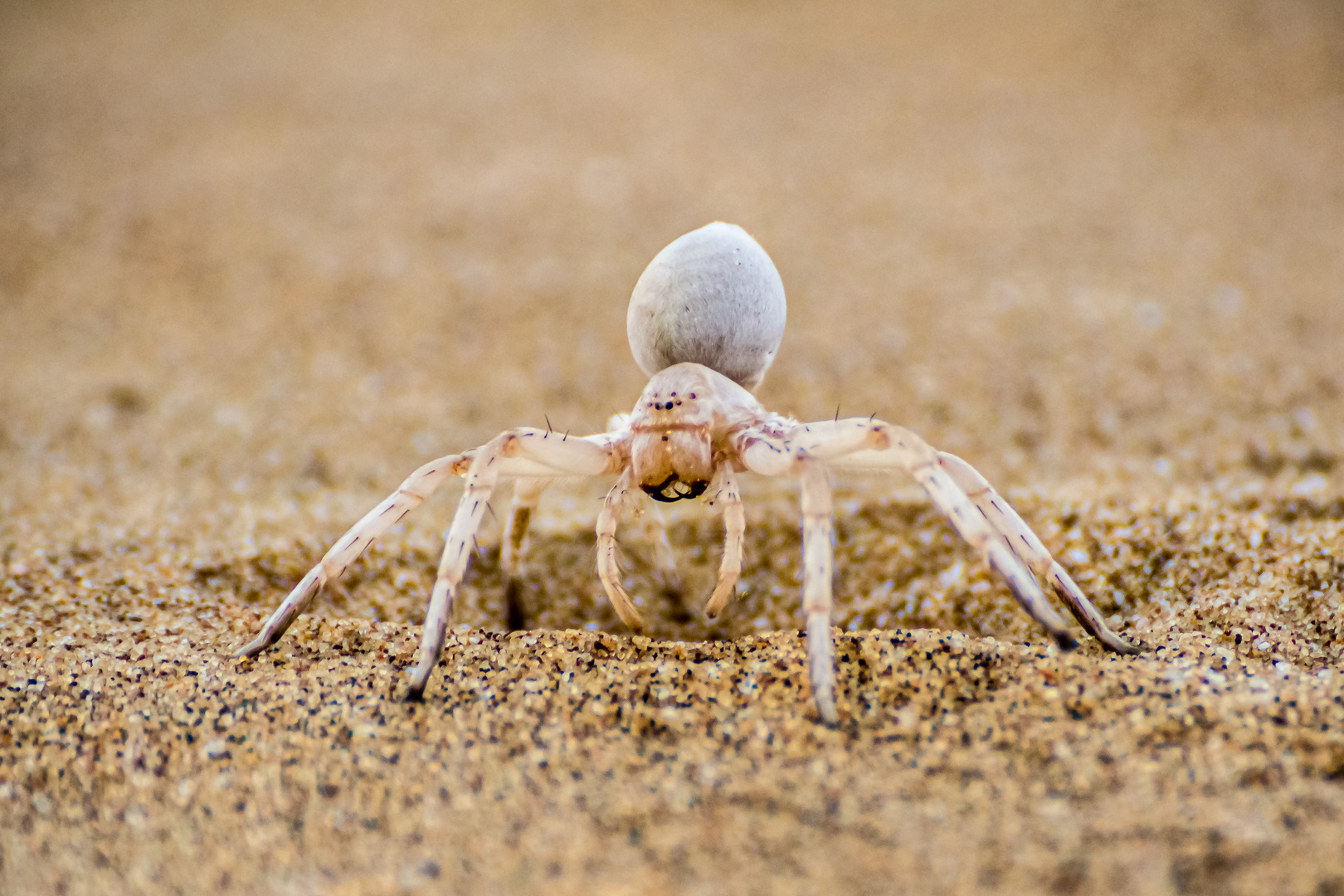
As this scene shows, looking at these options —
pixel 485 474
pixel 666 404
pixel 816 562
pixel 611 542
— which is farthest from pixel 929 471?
pixel 485 474

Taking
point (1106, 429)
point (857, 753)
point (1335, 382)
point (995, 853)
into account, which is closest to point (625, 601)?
point (857, 753)

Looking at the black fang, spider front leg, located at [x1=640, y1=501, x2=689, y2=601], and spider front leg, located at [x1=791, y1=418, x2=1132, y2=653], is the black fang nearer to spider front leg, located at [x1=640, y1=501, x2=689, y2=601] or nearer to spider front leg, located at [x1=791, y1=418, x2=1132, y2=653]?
spider front leg, located at [x1=791, y1=418, x2=1132, y2=653]

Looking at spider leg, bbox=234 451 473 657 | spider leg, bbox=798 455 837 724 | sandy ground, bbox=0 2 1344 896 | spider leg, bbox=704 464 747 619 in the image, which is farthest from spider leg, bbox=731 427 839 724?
spider leg, bbox=234 451 473 657

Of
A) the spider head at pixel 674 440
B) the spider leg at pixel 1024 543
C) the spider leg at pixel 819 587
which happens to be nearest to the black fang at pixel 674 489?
the spider head at pixel 674 440

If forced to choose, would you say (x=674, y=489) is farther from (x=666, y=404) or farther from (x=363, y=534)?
(x=363, y=534)

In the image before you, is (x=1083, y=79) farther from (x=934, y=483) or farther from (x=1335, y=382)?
(x=934, y=483)
